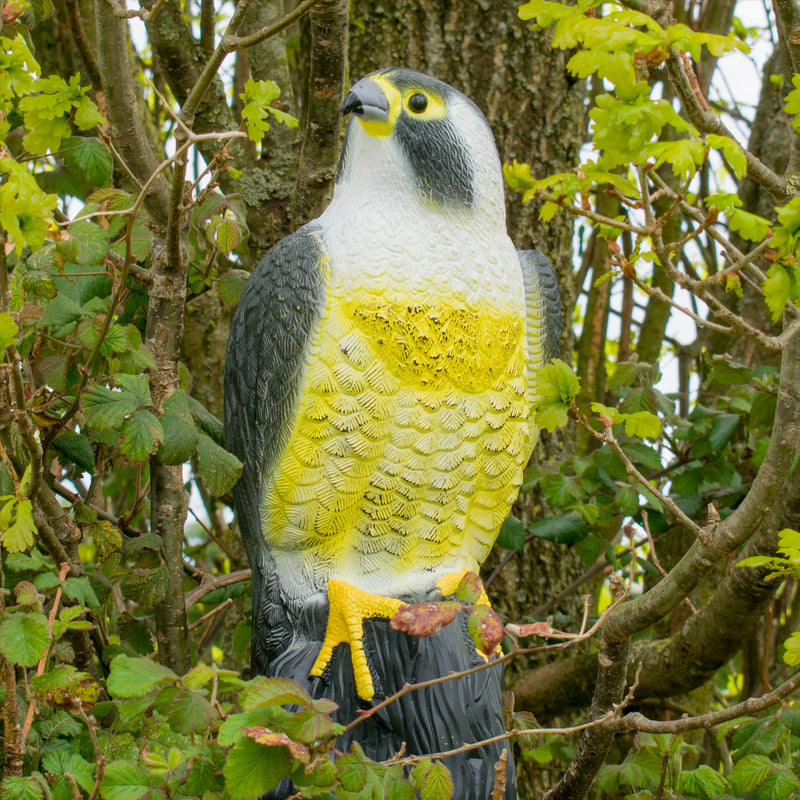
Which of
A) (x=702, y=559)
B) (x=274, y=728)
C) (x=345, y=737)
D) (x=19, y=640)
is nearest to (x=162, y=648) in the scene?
(x=345, y=737)

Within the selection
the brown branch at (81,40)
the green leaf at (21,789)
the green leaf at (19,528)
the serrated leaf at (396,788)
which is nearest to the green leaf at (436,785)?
the serrated leaf at (396,788)

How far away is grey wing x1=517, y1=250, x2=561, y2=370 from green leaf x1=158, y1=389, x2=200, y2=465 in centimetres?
72

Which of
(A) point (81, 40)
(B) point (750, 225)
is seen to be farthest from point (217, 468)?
(A) point (81, 40)

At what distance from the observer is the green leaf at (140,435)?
1751 millimetres

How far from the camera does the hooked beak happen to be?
5.95 feet

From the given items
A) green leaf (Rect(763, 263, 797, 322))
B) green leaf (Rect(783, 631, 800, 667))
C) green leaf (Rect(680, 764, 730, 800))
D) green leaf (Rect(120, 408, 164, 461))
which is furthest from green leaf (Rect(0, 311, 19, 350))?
green leaf (Rect(680, 764, 730, 800))

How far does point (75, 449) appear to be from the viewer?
2.04 m

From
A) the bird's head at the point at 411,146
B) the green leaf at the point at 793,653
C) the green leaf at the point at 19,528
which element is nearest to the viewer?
the green leaf at the point at 19,528

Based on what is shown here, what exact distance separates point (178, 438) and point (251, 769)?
27.5 inches

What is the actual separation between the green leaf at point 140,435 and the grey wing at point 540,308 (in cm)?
79

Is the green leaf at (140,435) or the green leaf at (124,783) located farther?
the green leaf at (140,435)

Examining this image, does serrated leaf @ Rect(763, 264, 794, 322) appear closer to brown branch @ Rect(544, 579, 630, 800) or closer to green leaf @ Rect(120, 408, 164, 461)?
brown branch @ Rect(544, 579, 630, 800)

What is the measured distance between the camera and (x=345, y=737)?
1.80 meters

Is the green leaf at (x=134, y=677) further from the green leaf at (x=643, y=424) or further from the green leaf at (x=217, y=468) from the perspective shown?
the green leaf at (x=643, y=424)
